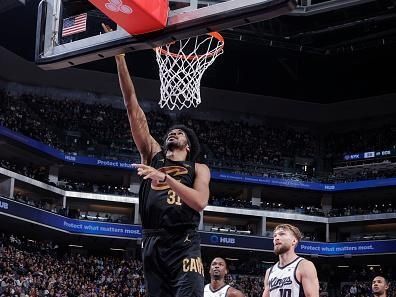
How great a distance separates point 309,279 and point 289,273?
217 millimetres

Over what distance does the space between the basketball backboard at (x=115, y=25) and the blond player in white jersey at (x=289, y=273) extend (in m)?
2.06

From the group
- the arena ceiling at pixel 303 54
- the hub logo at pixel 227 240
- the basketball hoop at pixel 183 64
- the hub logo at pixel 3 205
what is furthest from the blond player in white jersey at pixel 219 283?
the hub logo at pixel 227 240

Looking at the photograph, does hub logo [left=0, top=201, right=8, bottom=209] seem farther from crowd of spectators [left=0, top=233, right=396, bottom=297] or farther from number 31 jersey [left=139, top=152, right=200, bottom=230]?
number 31 jersey [left=139, top=152, right=200, bottom=230]

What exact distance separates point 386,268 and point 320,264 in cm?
349

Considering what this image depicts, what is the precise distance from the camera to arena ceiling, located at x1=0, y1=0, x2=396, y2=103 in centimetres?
2670

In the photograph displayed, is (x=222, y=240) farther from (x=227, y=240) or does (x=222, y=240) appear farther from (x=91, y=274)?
(x=91, y=274)

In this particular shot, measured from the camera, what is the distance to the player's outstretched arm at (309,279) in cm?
591

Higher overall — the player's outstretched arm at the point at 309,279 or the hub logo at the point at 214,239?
the hub logo at the point at 214,239

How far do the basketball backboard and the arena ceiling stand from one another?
17.7m

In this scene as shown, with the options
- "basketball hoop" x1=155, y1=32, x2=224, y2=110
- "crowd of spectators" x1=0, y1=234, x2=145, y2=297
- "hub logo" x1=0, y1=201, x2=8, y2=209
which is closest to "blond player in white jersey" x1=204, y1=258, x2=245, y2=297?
"basketball hoop" x1=155, y1=32, x2=224, y2=110

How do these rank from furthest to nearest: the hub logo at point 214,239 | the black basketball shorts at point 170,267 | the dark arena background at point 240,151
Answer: the hub logo at point 214,239 < the dark arena background at point 240,151 < the black basketball shorts at point 170,267

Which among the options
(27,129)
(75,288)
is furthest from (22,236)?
(75,288)

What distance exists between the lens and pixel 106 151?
31.6 meters

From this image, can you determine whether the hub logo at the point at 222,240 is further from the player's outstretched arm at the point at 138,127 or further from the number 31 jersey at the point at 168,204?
the number 31 jersey at the point at 168,204
